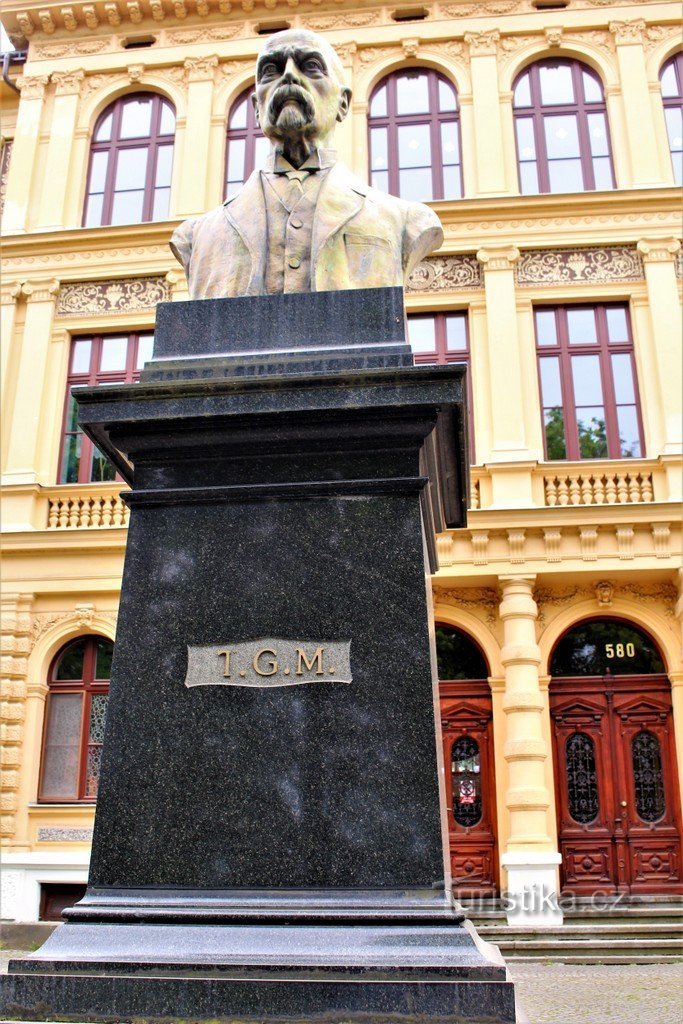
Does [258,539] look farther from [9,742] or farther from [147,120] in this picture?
[147,120]

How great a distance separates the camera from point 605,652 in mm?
14227

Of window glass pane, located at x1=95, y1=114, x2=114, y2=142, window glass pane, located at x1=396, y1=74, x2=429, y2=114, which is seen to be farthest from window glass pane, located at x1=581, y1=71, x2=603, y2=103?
window glass pane, located at x1=95, y1=114, x2=114, y2=142

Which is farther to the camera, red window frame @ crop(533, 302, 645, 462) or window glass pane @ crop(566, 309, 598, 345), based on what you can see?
window glass pane @ crop(566, 309, 598, 345)

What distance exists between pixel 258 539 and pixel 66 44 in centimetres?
1831

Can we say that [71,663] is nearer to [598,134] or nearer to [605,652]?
[605,652]

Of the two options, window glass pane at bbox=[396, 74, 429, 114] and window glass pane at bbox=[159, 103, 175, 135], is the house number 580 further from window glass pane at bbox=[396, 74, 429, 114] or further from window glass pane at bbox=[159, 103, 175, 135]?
window glass pane at bbox=[159, 103, 175, 135]

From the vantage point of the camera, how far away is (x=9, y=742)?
46.7 feet

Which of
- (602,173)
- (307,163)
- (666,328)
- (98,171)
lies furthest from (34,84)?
(307,163)

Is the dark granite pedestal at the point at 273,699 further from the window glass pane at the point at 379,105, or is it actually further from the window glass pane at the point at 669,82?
the window glass pane at the point at 669,82

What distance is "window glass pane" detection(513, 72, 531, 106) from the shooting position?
16.9 meters

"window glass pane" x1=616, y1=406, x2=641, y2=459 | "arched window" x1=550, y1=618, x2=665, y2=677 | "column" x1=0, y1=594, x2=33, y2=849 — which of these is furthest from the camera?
"window glass pane" x1=616, y1=406, x2=641, y2=459

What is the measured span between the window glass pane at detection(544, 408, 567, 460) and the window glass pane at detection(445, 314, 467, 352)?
1750 mm

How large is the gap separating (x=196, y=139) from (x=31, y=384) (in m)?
5.23

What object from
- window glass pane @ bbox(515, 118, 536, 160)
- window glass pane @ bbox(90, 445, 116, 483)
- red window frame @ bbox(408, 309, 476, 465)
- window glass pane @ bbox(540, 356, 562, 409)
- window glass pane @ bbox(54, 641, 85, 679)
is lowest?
window glass pane @ bbox(54, 641, 85, 679)
